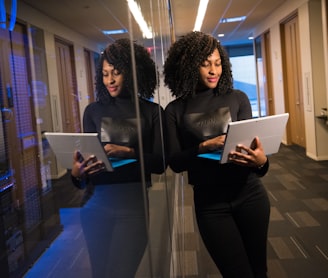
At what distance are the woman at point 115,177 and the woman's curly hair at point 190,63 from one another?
0.60 m

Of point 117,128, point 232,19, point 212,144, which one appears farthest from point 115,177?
point 232,19

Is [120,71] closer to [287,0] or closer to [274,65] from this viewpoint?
[287,0]

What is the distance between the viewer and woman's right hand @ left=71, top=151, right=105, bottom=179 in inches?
17.1

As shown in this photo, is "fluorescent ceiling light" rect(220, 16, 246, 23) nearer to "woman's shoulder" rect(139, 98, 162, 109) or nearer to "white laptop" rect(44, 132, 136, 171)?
"woman's shoulder" rect(139, 98, 162, 109)

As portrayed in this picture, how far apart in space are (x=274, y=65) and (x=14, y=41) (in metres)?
7.07

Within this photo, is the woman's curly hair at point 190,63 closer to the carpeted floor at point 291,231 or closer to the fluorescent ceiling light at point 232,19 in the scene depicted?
the carpeted floor at point 291,231

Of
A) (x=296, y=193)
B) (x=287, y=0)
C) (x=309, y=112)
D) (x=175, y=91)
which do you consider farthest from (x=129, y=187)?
(x=287, y=0)

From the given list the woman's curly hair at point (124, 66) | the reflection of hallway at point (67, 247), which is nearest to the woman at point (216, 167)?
the woman's curly hair at point (124, 66)

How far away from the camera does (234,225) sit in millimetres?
1254

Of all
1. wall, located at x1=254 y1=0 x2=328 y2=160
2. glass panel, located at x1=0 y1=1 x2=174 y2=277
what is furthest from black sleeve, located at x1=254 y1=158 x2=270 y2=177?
wall, located at x1=254 y1=0 x2=328 y2=160

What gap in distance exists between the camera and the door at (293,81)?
5785mm

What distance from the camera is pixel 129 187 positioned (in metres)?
0.58

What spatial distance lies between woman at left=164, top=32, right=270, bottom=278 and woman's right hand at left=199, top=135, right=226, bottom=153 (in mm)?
19

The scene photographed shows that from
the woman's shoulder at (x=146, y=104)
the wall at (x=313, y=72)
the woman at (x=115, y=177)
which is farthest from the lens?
the wall at (x=313, y=72)
